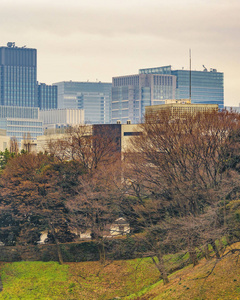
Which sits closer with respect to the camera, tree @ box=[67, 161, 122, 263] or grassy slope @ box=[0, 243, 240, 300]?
grassy slope @ box=[0, 243, 240, 300]

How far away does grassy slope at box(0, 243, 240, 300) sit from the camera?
43.7 metres

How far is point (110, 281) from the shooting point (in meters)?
57.6

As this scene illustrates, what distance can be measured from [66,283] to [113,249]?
581cm

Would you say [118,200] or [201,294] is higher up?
[118,200]

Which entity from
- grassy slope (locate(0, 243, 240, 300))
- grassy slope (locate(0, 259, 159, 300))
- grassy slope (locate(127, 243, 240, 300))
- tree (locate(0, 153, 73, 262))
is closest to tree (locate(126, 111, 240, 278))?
grassy slope (locate(127, 243, 240, 300))

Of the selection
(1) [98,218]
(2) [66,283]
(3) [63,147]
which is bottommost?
(2) [66,283]

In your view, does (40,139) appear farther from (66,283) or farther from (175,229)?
(175,229)

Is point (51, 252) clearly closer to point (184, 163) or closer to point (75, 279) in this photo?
point (75, 279)

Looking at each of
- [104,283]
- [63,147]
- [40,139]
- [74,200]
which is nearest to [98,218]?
[74,200]

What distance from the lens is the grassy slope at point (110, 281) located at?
4366 centimetres

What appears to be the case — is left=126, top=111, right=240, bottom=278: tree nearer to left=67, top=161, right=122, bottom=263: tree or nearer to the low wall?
left=67, top=161, right=122, bottom=263: tree

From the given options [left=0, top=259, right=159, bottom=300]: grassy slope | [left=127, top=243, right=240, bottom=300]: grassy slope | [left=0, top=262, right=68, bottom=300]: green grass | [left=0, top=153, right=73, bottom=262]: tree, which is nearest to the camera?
[left=127, top=243, right=240, bottom=300]: grassy slope

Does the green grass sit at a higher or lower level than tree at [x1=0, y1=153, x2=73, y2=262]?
lower

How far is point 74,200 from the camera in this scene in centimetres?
6481
